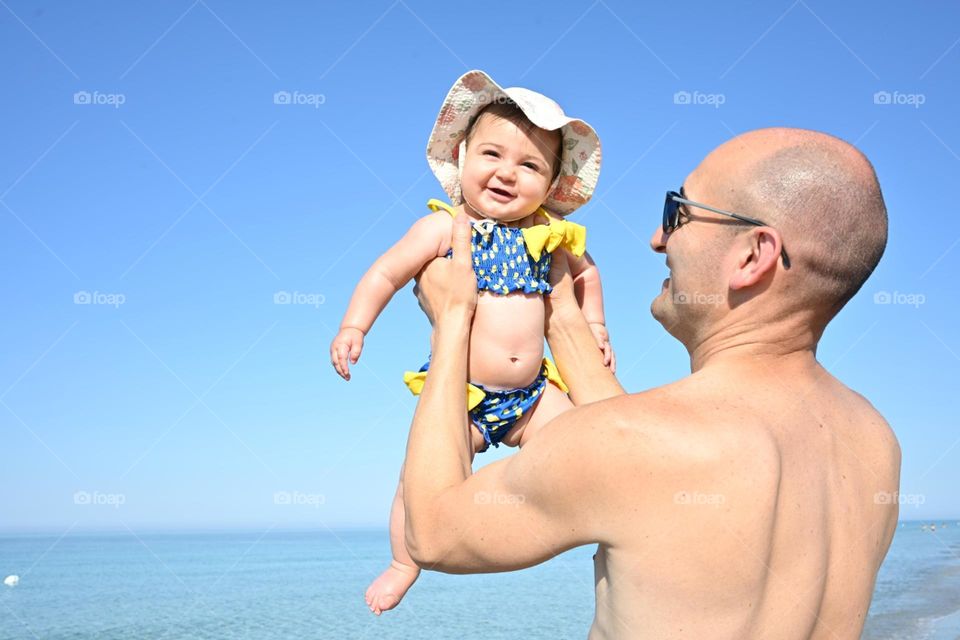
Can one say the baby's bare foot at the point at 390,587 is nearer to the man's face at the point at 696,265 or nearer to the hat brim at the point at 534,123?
the hat brim at the point at 534,123

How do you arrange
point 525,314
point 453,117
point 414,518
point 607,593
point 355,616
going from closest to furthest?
1. point 607,593
2. point 414,518
3. point 525,314
4. point 453,117
5. point 355,616

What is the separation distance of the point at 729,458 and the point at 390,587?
5.91ft

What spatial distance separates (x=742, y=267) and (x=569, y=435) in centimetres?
57

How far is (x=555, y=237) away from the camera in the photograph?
3.24 m

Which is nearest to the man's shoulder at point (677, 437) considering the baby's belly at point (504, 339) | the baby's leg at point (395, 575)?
the baby's belly at point (504, 339)

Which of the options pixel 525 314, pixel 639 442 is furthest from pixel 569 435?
pixel 525 314

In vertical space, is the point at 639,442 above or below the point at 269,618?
above

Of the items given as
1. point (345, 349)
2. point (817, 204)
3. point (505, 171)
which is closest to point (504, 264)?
point (505, 171)

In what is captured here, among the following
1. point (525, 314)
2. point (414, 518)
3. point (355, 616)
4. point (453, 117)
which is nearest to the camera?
point (414, 518)

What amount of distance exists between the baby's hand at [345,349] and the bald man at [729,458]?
2.58 feet

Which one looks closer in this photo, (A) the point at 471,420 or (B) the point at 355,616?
(A) the point at 471,420

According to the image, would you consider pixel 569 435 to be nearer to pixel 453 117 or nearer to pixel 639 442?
pixel 639 442

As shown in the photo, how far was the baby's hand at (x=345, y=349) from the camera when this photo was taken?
3047mm

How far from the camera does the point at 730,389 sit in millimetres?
1923
